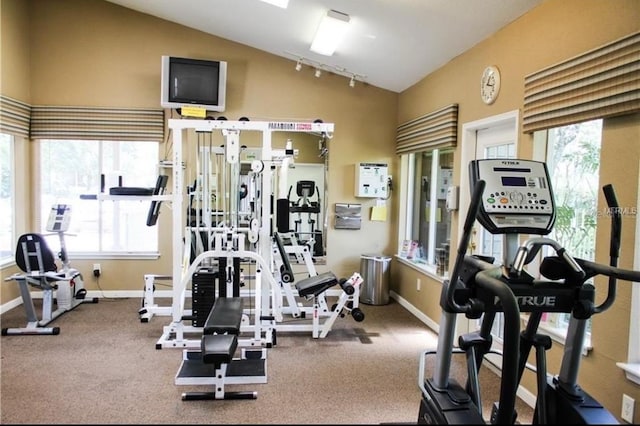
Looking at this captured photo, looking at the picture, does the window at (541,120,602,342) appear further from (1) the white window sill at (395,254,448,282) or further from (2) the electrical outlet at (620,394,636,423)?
(1) the white window sill at (395,254,448,282)

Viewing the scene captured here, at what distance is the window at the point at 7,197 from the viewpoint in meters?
4.73

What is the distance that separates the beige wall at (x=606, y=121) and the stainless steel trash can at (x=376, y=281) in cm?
182

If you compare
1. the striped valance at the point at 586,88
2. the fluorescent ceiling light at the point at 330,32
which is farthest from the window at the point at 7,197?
the striped valance at the point at 586,88

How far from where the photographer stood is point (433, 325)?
430 cm

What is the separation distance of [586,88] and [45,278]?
187 inches

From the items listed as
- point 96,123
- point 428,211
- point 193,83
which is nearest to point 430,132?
point 428,211

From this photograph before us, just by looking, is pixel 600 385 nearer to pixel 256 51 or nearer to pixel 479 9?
pixel 479 9

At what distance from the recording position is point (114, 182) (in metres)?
5.21

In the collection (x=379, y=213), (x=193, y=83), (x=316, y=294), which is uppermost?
(x=193, y=83)

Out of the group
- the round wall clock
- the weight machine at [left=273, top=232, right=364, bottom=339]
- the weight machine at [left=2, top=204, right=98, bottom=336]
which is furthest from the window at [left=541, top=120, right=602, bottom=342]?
the weight machine at [left=2, top=204, right=98, bottom=336]

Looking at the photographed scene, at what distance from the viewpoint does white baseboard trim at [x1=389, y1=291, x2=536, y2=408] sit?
109 inches

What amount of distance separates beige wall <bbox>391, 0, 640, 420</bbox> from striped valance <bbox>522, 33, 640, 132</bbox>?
0.23 feet

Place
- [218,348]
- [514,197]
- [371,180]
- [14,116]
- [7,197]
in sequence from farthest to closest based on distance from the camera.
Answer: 1. [371,180]
2. [7,197]
3. [14,116]
4. [218,348]
5. [514,197]

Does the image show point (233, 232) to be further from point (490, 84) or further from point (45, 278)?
point (490, 84)
